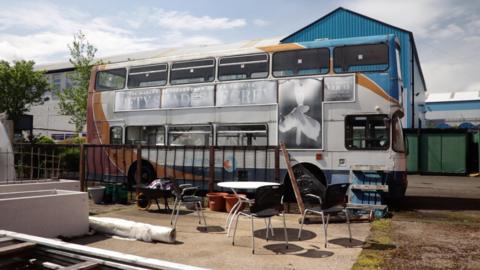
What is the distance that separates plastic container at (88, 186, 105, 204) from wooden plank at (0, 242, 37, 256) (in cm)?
624

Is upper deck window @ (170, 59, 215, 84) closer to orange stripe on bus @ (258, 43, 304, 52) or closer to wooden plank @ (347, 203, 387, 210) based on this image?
orange stripe on bus @ (258, 43, 304, 52)

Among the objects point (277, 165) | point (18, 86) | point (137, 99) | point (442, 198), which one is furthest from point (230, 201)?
point (18, 86)

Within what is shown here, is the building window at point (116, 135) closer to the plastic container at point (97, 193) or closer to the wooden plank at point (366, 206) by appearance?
the plastic container at point (97, 193)

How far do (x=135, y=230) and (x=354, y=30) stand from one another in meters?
23.5

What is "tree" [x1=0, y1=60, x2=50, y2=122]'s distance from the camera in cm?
2627

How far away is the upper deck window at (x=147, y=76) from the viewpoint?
11891 mm

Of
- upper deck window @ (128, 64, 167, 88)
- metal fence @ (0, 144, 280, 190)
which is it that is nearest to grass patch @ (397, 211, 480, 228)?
metal fence @ (0, 144, 280, 190)

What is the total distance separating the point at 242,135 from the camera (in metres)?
10.7

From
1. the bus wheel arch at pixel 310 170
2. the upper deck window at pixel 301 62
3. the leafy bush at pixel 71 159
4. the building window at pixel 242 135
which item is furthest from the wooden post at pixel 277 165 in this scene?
the leafy bush at pixel 71 159

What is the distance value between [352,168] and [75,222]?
5.84 m

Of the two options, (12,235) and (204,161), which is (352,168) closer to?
(204,161)

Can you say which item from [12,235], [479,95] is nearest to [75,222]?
[12,235]

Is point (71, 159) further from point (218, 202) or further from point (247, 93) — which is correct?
point (218, 202)

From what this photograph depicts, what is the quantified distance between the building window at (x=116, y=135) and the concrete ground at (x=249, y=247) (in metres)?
5.32
